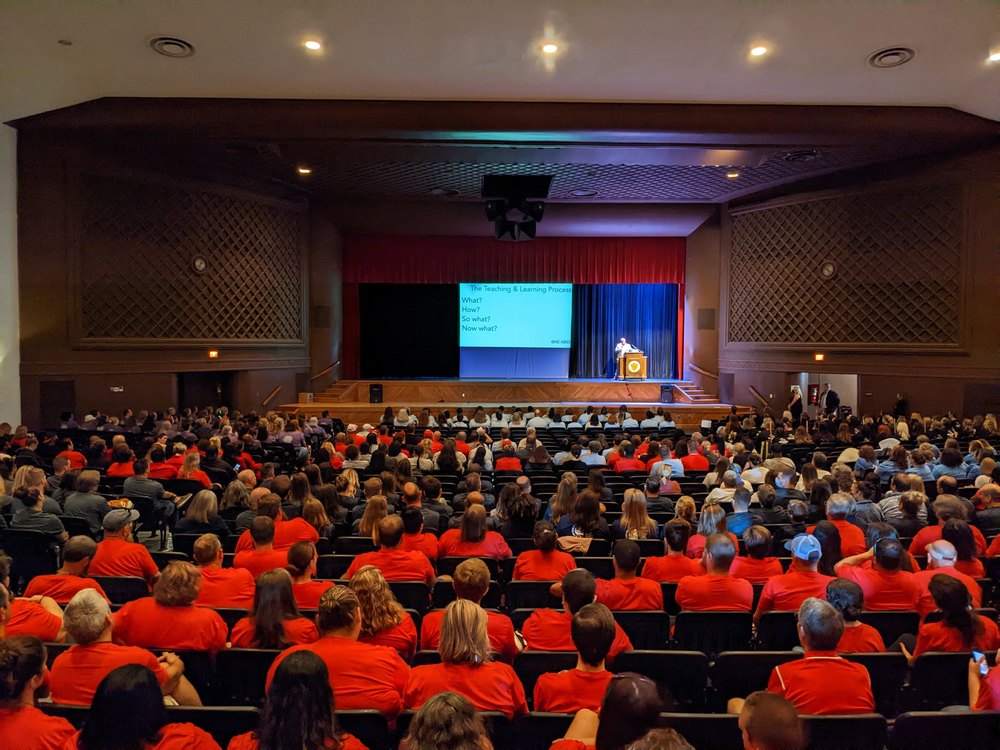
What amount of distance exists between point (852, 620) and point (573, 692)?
1714 millimetres

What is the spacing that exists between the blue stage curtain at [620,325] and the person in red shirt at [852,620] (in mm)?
22173

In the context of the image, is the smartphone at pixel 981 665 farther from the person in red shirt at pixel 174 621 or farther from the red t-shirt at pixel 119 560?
the red t-shirt at pixel 119 560

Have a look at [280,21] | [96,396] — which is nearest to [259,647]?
[280,21]

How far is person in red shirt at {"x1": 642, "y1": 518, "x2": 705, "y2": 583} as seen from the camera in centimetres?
488

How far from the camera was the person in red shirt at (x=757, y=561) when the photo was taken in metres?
4.72

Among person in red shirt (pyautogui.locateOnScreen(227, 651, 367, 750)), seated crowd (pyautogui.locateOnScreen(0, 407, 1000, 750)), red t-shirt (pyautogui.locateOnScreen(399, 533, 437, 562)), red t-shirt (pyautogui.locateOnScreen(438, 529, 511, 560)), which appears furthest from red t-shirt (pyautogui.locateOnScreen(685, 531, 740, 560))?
person in red shirt (pyautogui.locateOnScreen(227, 651, 367, 750))

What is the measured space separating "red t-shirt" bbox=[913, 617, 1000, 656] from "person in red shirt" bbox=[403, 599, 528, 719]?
2.23 m

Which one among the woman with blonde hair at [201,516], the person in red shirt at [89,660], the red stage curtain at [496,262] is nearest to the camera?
the person in red shirt at [89,660]

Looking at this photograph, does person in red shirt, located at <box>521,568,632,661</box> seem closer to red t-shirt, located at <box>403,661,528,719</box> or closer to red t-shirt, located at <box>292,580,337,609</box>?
red t-shirt, located at <box>403,661,528,719</box>

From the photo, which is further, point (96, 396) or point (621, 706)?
point (96, 396)

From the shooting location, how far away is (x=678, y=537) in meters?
4.88

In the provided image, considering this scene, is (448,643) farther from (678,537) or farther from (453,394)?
(453,394)

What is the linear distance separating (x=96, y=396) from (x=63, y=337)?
1.44 m

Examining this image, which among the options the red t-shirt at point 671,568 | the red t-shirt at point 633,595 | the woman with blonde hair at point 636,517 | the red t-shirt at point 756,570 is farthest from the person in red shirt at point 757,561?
the woman with blonde hair at point 636,517
